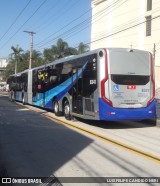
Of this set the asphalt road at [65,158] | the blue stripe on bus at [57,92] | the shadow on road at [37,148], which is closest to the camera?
the asphalt road at [65,158]

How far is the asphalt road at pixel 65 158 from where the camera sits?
7.33 m

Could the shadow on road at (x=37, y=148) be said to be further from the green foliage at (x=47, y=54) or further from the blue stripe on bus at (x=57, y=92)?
the green foliage at (x=47, y=54)

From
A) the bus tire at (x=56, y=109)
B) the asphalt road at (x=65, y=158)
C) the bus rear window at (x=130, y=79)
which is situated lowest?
the asphalt road at (x=65, y=158)

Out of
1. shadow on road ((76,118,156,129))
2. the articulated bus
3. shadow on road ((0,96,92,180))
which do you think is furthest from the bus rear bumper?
shadow on road ((0,96,92,180))

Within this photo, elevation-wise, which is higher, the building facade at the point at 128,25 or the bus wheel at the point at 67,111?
the building facade at the point at 128,25

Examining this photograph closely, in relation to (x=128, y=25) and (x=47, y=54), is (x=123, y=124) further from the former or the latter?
(x=47, y=54)

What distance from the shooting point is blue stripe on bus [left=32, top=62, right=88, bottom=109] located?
16.7 meters

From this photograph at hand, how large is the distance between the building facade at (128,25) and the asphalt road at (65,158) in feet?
132

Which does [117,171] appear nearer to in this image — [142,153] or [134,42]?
[142,153]

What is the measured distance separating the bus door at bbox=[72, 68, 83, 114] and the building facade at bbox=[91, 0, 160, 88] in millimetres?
35073

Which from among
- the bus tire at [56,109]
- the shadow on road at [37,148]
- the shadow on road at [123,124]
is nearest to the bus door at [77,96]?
the shadow on road at [123,124]

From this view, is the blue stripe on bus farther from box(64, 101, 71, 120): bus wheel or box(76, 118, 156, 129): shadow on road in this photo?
box(76, 118, 156, 129): shadow on road

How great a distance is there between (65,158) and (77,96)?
299 inches

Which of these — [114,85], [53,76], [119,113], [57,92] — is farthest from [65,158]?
[53,76]
